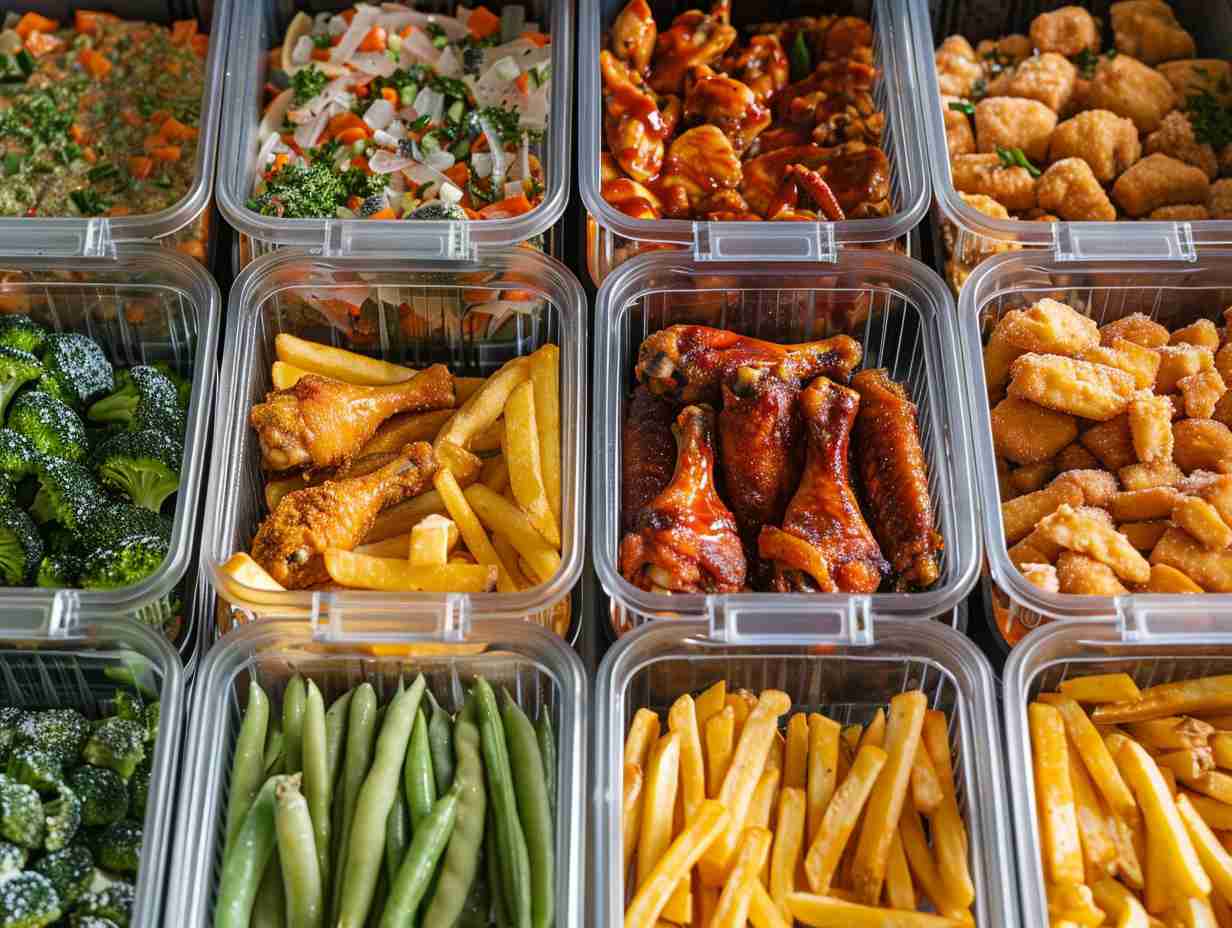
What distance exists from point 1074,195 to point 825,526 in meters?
1.13

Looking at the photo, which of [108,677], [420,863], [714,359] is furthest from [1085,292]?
[108,677]

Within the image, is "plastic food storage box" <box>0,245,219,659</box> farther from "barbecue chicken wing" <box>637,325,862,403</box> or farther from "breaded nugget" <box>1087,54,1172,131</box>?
"breaded nugget" <box>1087,54,1172,131</box>

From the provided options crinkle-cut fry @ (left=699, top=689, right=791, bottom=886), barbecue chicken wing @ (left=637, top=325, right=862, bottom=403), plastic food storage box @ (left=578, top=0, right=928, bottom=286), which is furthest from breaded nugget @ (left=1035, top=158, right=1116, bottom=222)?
crinkle-cut fry @ (left=699, top=689, right=791, bottom=886)

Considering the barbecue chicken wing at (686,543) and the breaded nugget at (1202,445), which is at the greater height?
the breaded nugget at (1202,445)

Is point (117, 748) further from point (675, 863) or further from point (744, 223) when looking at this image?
point (744, 223)

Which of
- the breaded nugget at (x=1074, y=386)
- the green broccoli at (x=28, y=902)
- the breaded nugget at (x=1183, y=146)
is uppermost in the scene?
the breaded nugget at (x=1183, y=146)

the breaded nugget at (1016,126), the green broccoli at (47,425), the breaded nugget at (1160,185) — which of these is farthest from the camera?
the breaded nugget at (1016,126)

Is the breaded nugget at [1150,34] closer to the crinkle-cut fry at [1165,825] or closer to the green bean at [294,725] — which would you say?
the crinkle-cut fry at [1165,825]

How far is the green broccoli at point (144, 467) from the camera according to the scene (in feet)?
8.00

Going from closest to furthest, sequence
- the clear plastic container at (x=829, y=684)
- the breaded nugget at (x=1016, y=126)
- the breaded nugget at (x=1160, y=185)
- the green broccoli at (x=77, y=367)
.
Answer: the clear plastic container at (x=829, y=684) → the green broccoli at (x=77, y=367) → the breaded nugget at (x=1160, y=185) → the breaded nugget at (x=1016, y=126)

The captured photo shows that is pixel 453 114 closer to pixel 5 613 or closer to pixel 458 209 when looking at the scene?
pixel 458 209

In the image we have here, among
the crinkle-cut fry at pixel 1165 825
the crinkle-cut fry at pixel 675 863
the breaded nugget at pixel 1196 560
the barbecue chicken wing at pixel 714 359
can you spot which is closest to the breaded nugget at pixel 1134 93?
the barbecue chicken wing at pixel 714 359

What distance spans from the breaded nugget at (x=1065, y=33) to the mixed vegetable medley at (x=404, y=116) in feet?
4.16

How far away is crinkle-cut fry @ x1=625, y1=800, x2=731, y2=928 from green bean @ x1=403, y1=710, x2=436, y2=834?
38 centimetres
